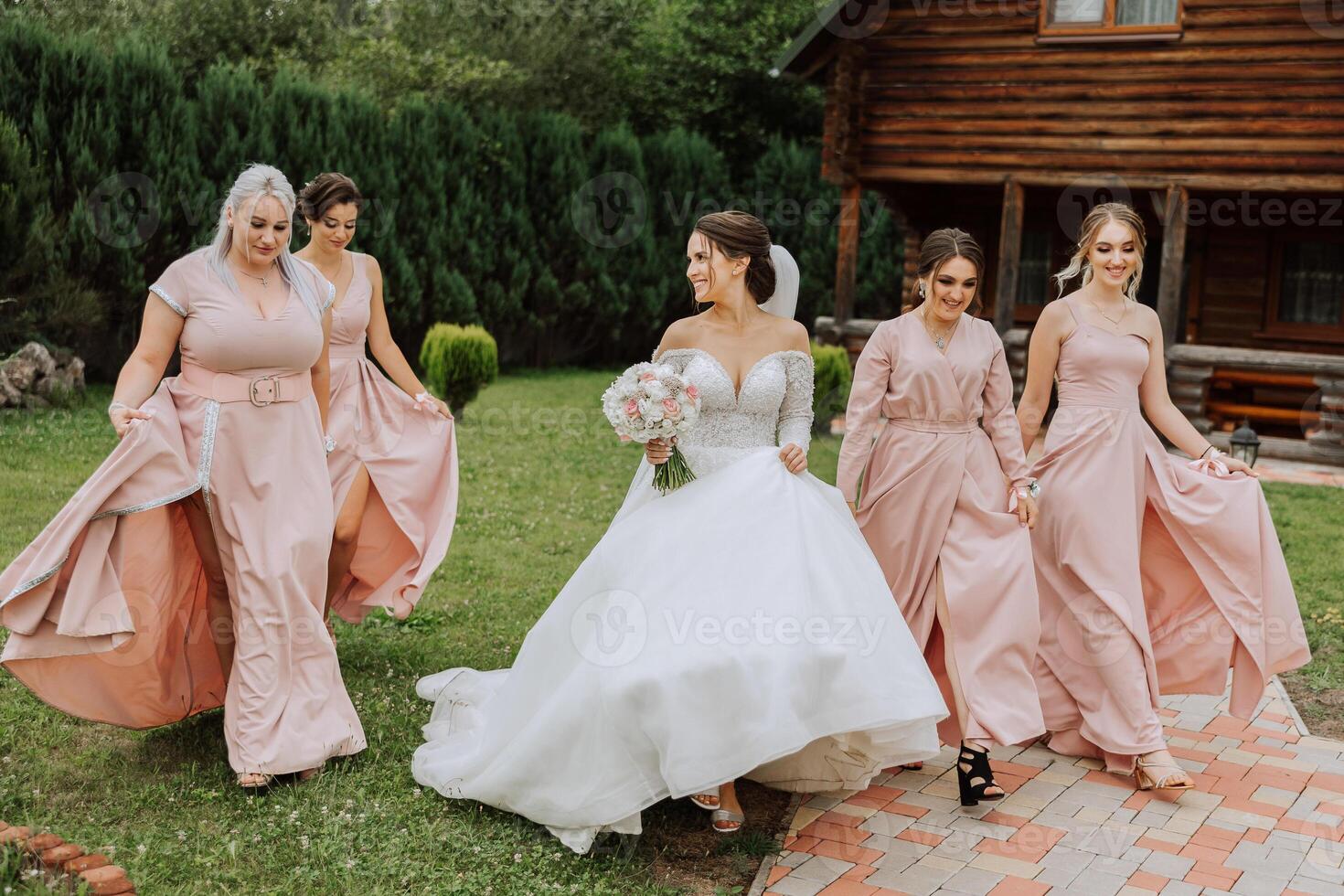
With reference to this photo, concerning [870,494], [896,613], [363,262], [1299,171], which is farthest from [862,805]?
[1299,171]

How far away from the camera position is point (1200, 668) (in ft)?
17.5

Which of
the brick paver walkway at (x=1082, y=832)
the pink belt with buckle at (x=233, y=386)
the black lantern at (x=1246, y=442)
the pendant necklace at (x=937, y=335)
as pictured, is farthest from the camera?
the black lantern at (x=1246, y=442)

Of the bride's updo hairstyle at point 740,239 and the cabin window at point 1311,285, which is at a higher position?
the bride's updo hairstyle at point 740,239

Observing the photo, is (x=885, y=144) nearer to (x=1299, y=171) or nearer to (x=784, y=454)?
(x=1299, y=171)

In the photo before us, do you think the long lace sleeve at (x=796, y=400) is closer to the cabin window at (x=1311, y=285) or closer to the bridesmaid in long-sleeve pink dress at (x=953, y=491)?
the bridesmaid in long-sleeve pink dress at (x=953, y=491)

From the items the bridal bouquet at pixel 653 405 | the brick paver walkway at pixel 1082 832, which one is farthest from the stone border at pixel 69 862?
the bridal bouquet at pixel 653 405

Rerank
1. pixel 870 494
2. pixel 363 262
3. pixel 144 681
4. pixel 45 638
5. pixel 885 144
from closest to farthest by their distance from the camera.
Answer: pixel 45 638 < pixel 144 681 < pixel 870 494 < pixel 363 262 < pixel 885 144

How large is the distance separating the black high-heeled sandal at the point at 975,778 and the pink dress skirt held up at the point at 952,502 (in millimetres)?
123

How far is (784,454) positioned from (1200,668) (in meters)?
2.10

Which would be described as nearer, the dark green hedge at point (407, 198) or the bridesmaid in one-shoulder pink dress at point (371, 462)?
the bridesmaid in one-shoulder pink dress at point (371, 462)

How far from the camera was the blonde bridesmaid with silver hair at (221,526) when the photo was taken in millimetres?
4406

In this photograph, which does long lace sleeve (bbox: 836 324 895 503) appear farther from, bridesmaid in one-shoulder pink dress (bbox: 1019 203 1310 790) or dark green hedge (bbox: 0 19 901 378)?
dark green hedge (bbox: 0 19 901 378)

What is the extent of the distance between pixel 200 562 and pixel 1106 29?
12.8 meters

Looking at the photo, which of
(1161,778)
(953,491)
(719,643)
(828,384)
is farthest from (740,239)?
(828,384)
